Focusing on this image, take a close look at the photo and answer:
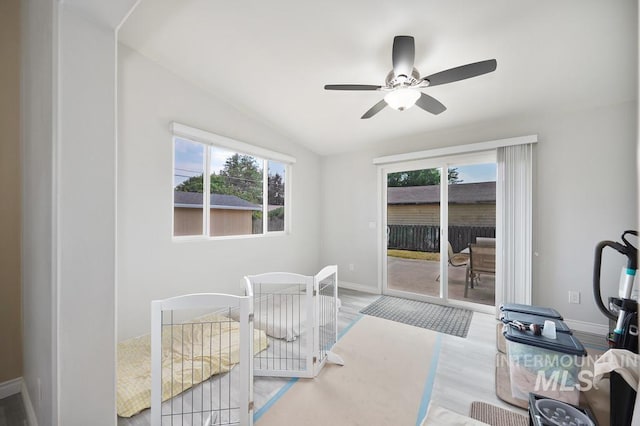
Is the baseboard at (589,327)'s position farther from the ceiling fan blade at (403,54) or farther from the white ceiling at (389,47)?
the ceiling fan blade at (403,54)

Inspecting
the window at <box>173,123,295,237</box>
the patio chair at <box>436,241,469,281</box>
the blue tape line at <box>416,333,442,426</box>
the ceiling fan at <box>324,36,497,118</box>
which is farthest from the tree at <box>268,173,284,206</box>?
the blue tape line at <box>416,333,442,426</box>

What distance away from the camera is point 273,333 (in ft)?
8.42

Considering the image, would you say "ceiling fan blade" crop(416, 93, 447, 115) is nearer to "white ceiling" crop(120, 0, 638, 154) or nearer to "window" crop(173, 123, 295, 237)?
"white ceiling" crop(120, 0, 638, 154)

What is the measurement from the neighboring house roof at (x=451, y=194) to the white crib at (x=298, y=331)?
2.07 meters

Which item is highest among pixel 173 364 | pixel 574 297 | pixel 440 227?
pixel 440 227

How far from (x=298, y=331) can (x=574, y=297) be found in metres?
2.98

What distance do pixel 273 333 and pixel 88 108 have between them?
2289 mm

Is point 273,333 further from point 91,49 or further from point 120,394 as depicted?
point 91,49

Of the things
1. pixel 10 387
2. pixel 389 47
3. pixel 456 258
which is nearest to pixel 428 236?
pixel 456 258

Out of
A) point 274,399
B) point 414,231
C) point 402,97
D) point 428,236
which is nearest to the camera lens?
point 274,399

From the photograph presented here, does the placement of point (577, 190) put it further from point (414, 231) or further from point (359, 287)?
point (359, 287)

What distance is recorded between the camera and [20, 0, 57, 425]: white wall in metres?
1.04

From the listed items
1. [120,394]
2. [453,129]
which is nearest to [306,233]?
[453,129]

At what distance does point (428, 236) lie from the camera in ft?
12.3
